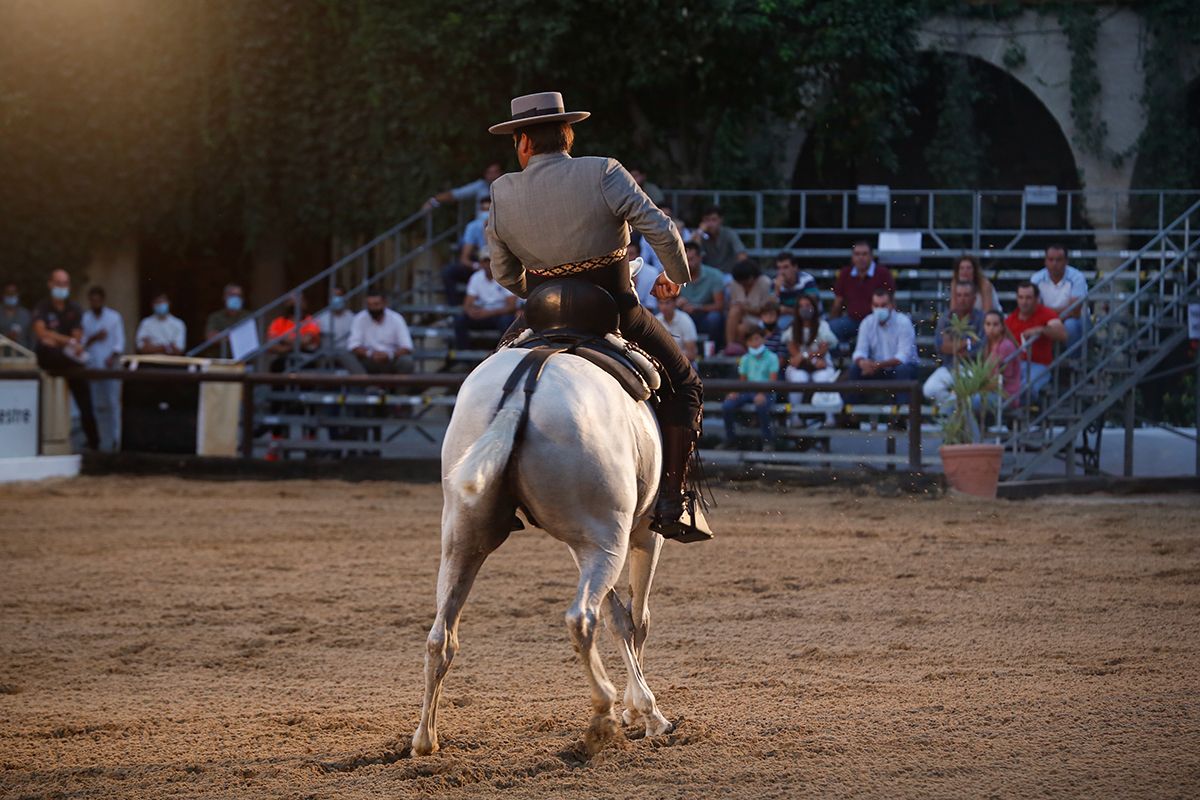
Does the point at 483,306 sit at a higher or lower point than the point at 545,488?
higher

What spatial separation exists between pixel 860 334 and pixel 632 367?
29.0ft

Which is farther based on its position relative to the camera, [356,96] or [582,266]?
[356,96]

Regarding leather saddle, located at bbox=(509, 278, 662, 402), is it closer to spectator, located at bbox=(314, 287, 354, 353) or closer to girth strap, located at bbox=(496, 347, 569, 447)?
girth strap, located at bbox=(496, 347, 569, 447)

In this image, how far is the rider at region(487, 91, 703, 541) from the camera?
595cm

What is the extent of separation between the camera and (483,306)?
1739 cm

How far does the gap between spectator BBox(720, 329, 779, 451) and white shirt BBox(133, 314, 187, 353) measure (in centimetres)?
791

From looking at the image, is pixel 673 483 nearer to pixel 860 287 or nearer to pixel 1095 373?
pixel 1095 373

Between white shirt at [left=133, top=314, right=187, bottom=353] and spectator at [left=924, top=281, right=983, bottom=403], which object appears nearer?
spectator at [left=924, top=281, right=983, bottom=403]

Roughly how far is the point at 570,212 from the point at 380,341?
11.7 m

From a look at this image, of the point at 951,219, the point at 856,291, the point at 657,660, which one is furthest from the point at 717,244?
the point at 657,660

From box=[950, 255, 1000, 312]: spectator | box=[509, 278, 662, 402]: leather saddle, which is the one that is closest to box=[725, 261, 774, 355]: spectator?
box=[950, 255, 1000, 312]: spectator

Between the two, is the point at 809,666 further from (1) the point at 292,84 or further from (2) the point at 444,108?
(1) the point at 292,84

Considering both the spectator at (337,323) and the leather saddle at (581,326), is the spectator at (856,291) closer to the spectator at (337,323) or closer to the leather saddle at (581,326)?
the spectator at (337,323)

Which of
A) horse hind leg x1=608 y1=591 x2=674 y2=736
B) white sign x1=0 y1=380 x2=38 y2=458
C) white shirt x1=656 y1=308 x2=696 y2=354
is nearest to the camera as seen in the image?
horse hind leg x1=608 y1=591 x2=674 y2=736
